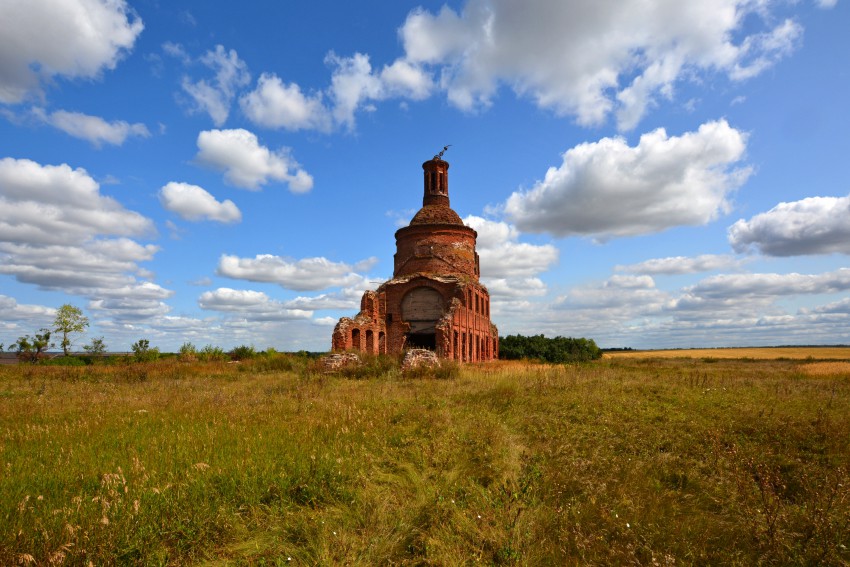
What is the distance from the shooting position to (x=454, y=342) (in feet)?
75.9

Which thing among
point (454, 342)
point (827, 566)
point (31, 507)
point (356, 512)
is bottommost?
point (827, 566)

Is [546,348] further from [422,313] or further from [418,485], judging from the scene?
[418,485]

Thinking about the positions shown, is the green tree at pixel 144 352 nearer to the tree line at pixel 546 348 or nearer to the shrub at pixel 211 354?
the shrub at pixel 211 354

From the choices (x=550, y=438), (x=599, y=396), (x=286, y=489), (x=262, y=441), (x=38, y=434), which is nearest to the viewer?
(x=286, y=489)

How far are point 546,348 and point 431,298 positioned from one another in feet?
71.0

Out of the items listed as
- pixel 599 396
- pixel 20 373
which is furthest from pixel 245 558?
pixel 20 373

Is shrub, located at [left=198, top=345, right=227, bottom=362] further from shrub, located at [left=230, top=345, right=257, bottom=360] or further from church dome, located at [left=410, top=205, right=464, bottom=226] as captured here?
church dome, located at [left=410, top=205, right=464, bottom=226]

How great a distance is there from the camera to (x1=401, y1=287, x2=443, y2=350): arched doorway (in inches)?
1012

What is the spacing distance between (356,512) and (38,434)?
532 centimetres

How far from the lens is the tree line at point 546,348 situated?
4169 cm

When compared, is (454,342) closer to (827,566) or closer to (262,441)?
(262,441)

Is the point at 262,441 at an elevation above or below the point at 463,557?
above

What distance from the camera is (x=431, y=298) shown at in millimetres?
25844

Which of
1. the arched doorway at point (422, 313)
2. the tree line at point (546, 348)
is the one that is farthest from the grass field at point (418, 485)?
the tree line at point (546, 348)
